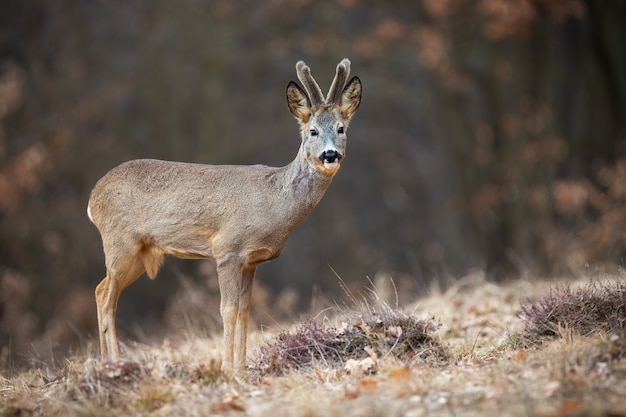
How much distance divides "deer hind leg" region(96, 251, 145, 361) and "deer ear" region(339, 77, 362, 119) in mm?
2171

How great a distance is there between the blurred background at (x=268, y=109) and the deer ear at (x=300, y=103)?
739 centimetres

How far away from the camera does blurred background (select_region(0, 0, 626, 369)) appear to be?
1534 cm

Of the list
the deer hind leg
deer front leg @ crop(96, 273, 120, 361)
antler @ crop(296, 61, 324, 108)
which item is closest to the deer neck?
antler @ crop(296, 61, 324, 108)

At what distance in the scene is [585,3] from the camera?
15.1m

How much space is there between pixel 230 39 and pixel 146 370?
13.0 meters

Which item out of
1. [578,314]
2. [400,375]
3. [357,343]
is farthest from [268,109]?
[400,375]

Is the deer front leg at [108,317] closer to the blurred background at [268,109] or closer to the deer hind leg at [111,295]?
the deer hind leg at [111,295]

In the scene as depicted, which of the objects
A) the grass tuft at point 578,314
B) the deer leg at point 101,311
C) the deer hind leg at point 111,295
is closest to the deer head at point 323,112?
the deer hind leg at point 111,295

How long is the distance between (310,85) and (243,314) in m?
1.97

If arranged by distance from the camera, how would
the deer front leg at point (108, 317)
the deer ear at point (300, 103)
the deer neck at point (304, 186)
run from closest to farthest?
the deer neck at point (304, 186) → the deer ear at point (300, 103) → the deer front leg at point (108, 317)

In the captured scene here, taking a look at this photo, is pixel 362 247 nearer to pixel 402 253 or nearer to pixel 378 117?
pixel 402 253

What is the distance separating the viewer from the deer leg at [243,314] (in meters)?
6.91

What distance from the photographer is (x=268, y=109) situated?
19125 millimetres

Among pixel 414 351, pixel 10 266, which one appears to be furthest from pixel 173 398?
pixel 10 266
